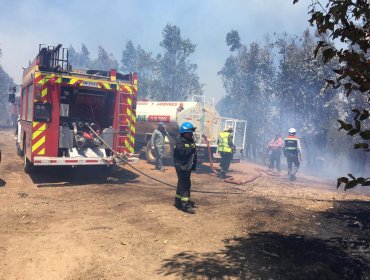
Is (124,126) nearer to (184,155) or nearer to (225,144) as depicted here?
(184,155)

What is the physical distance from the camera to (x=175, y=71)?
3675 cm

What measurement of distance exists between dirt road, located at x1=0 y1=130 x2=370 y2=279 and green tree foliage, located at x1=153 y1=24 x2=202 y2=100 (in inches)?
1060

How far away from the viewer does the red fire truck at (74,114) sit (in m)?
8.98

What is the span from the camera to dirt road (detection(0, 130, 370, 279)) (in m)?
4.23

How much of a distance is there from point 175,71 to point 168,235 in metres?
32.5

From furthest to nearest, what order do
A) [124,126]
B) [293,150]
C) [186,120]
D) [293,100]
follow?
[293,100] → [186,120] → [293,150] → [124,126]

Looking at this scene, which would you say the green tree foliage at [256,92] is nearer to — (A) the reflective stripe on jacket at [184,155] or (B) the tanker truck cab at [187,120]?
(B) the tanker truck cab at [187,120]

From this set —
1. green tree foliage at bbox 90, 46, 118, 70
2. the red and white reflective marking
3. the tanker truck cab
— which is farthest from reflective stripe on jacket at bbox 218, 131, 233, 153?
green tree foliage at bbox 90, 46, 118, 70

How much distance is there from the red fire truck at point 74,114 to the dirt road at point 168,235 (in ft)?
3.18

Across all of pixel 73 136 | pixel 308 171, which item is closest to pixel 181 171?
pixel 73 136

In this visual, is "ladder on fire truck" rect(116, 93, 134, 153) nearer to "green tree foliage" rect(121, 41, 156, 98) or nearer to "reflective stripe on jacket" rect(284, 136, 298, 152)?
"reflective stripe on jacket" rect(284, 136, 298, 152)

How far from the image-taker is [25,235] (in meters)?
5.32

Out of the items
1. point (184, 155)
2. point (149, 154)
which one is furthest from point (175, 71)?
point (184, 155)

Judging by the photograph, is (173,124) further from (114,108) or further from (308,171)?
(308,171)
